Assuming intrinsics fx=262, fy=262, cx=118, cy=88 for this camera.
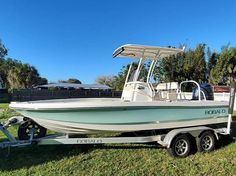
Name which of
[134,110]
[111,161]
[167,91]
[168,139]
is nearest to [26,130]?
[111,161]

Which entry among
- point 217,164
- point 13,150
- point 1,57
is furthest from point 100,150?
point 1,57

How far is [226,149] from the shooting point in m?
5.95

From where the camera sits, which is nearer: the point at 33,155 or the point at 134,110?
the point at 134,110

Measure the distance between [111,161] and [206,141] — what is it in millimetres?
2280

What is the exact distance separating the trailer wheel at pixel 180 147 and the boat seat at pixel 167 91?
114 cm

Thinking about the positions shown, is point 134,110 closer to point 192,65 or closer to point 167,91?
point 167,91

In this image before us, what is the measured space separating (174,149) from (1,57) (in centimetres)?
3575

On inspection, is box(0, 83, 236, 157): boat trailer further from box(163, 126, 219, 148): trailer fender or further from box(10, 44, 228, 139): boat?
box(10, 44, 228, 139): boat

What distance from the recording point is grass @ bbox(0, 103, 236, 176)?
4691 mm

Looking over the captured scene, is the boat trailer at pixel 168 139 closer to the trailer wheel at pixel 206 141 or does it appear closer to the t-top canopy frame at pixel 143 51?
the trailer wheel at pixel 206 141

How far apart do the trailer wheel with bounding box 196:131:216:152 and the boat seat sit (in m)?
1.16

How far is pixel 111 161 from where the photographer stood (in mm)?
5160

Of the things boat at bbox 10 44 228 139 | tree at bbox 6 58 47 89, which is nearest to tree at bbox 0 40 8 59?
tree at bbox 6 58 47 89

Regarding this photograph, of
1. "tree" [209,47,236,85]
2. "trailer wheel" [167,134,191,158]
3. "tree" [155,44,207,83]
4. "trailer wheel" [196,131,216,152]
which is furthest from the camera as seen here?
"tree" [209,47,236,85]
